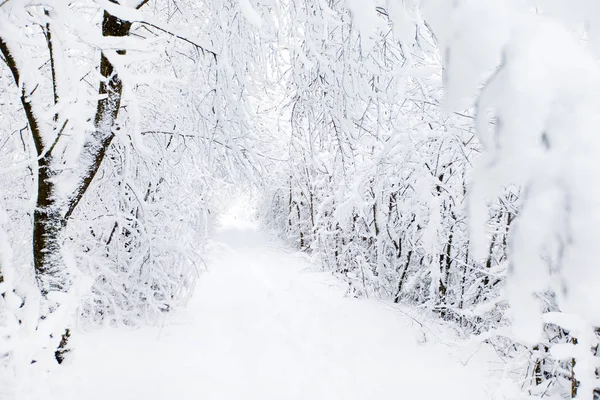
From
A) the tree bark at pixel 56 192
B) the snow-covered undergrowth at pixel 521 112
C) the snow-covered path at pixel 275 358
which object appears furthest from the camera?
the snow-covered path at pixel 275 358

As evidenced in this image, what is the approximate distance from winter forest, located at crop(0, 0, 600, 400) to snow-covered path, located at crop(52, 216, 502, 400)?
0.09 ft

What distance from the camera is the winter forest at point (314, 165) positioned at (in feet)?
2.18

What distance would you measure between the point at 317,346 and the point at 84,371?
8.36ft

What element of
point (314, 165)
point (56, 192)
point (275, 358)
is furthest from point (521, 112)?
point (275, 358)

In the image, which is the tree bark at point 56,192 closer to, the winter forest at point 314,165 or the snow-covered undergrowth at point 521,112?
the winter forest at point 314,165

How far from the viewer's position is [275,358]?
14.2 ft

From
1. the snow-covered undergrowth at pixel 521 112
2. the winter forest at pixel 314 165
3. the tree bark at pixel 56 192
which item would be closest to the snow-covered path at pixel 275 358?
the winter forest at pixel 314 165

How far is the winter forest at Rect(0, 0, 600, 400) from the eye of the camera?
2.18 feet

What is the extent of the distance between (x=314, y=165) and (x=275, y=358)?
2374mm

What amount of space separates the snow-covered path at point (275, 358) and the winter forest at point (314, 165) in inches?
1.1

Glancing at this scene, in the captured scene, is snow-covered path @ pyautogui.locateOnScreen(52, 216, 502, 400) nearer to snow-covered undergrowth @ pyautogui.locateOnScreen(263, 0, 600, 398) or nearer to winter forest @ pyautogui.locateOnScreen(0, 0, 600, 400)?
winter forest @ pyautogui.locateOnScreen(0, 0, 600, 400)

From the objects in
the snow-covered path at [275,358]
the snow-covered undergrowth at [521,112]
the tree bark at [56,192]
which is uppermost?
the snow-covered undergrowth at [521,112]

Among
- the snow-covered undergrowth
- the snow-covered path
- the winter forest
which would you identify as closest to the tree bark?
the winter forest

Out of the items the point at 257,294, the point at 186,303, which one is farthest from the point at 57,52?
the point at 257,294
